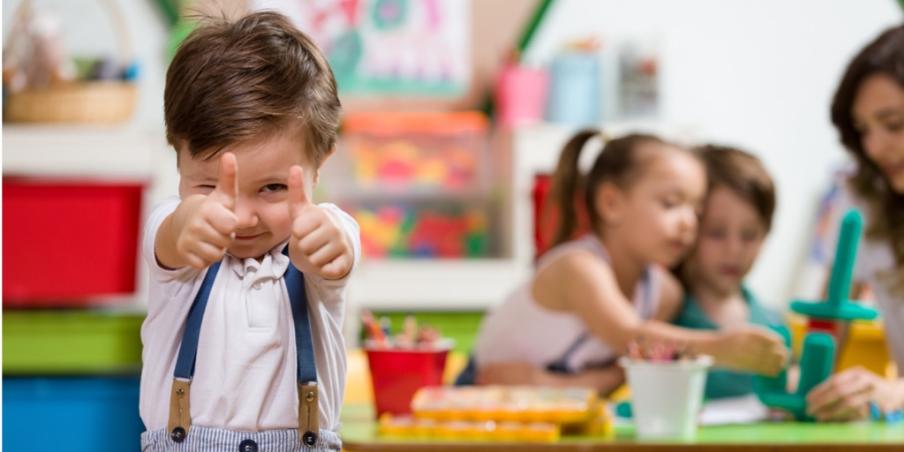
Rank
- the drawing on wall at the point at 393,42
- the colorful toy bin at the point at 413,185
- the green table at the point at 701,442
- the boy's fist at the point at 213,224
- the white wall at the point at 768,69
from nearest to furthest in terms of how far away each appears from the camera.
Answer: the boy's fist at the point at 213,224, the green table at the point at 701,442, the colorful toy bin at the point at 413,185, the drawing on wall at the point at 393,42, the white wall at the point at 768,69

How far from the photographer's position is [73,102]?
298 centimetres

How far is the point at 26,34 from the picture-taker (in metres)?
2.88

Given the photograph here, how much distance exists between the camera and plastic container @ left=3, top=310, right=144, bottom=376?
2.68m

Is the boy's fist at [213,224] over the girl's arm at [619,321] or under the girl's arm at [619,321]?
over

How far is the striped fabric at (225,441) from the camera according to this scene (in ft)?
1.97

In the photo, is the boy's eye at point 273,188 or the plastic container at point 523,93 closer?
the boy's eye at point 273,188

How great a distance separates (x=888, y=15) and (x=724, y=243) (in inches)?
90.4

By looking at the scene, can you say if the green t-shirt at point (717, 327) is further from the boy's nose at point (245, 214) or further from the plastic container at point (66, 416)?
the boy's nose at point (245, 214)

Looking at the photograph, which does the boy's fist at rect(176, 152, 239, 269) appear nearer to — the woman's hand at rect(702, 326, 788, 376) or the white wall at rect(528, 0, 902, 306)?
the woman's hand at rect(702, 326, 788, 376)

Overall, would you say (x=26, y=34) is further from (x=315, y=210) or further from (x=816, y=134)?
(x=315, y=210)

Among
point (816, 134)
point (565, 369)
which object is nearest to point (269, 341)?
point (565, 369)

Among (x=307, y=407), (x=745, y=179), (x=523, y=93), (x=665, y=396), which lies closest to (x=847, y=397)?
(x=665, y=396)

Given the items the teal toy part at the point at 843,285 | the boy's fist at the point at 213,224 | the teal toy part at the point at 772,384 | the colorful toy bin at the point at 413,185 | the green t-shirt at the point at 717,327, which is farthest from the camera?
the colorful toy bin at the point at 413,185

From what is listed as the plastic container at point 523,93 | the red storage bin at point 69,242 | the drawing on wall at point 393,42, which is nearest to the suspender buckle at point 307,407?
the red storage bin at point 69,242
